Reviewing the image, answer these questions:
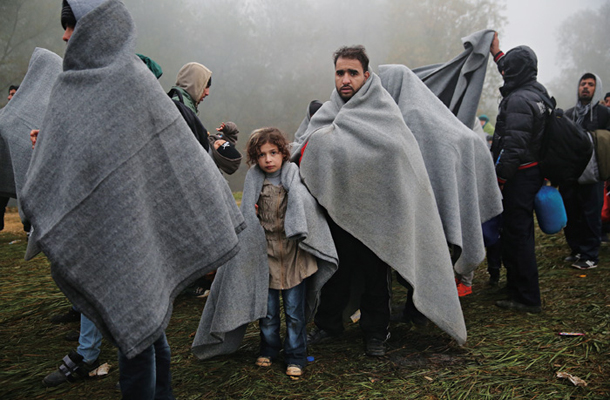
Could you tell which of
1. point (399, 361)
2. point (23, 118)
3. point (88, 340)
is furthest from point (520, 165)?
point (23, 118)

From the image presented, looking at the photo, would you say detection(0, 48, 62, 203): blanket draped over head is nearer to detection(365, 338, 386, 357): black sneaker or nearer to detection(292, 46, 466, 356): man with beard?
detection(292, 46, 466, 356): man with beard

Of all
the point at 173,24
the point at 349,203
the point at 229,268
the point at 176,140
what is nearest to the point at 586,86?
the point at 349,203

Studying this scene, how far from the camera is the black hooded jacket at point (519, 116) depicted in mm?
3898

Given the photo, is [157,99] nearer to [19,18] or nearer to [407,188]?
[407,188]

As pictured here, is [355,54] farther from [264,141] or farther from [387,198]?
[387,198]

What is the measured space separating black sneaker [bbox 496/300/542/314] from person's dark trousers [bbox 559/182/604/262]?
6.87 ft

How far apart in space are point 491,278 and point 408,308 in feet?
5.13

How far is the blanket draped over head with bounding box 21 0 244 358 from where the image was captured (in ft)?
5.94

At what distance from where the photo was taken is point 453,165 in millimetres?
3443

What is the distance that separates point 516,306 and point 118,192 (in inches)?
142

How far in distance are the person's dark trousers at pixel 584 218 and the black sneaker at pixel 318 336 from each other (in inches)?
150

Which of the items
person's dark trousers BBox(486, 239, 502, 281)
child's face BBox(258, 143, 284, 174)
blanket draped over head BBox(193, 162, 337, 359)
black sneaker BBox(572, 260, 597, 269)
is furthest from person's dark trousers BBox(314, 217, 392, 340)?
black sneaker BBox(572, 260, 597, 269)

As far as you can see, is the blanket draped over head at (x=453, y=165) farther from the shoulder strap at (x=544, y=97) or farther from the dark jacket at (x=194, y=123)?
the dark jacket at (x=194, y=123)

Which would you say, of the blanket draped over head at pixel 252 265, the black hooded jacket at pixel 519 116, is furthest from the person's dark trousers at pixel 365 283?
the black hooded jacket at pixel 519 116
